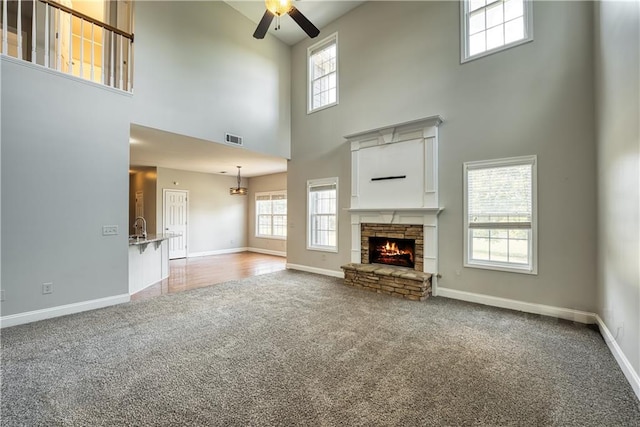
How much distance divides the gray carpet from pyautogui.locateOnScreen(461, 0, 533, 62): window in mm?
3907

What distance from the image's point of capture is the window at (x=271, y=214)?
30.9 feet

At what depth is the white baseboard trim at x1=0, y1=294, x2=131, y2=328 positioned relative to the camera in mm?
3359

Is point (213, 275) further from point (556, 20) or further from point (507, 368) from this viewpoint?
point (556, 20)

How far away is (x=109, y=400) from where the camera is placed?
2000 mm

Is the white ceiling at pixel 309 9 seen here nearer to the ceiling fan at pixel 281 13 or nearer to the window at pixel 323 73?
the window at pixel 323 73

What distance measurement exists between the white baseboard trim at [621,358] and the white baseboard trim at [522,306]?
0.22 m

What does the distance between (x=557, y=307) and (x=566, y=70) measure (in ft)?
10.2

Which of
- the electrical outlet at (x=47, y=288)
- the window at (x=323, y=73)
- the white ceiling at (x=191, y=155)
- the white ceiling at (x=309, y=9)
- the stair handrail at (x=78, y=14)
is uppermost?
the white ceiling at (x=309, y=9)

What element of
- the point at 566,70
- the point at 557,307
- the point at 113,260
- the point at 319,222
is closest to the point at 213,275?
the point at 113,260

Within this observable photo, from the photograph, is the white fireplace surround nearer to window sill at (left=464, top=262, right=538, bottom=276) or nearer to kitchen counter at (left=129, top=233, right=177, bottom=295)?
window sill at (left=464, top=262, right=538, bottom=276)

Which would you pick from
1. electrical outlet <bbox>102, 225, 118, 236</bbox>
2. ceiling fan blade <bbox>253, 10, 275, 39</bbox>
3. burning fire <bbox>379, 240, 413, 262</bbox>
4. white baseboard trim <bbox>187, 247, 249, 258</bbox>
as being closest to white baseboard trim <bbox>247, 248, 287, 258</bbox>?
white baseboard trim <bbox>187, 247, 249, 258</bbox>

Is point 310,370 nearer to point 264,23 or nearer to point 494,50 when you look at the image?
point 264,23

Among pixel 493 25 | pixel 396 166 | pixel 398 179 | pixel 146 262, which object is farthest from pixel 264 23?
pixel 146 262

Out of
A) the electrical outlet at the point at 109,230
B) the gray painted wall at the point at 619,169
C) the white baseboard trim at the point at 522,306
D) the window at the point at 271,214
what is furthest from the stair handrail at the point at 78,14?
the white baseboard trim at the point at 522,306
